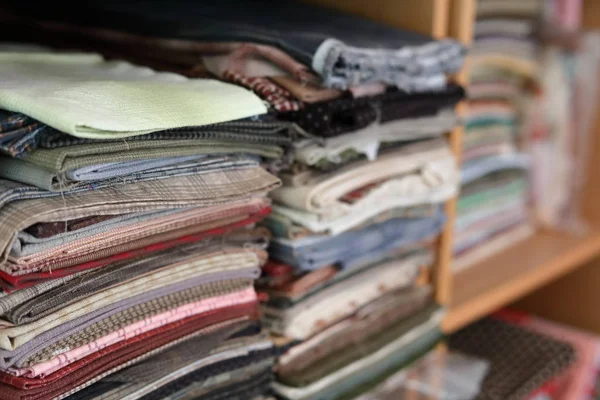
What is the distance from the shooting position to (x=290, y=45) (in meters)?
0.68

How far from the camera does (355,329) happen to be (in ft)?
2.65

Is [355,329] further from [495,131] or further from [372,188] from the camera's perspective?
[495,131]

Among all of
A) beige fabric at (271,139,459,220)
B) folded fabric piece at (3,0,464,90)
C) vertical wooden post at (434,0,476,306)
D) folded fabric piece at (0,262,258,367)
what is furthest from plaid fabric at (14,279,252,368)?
vertical wooden post at (434,0,476,306)

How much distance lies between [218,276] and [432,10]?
43 centimetres

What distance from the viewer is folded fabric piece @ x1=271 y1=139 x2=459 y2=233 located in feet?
2.28

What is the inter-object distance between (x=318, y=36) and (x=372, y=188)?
0.18 meters

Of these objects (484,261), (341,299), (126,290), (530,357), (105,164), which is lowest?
(530,357)

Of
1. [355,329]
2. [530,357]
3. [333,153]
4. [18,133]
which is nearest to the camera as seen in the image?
[18,133]

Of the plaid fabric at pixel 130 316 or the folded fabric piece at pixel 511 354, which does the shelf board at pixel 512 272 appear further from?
the plaid fabric at pixel 130 316

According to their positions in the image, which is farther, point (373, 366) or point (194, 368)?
A: point (373, 366)

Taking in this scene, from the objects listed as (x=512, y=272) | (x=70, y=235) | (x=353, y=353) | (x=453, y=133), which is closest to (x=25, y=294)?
(x=70, y=235)

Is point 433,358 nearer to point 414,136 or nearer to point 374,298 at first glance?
point 374,298

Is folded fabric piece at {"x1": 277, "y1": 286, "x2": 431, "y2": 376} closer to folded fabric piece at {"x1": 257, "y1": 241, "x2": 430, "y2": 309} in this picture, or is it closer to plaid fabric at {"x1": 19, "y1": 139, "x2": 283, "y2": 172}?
folded fabric piece at {"x1": 257, "y1": 241, "x2": 430, "y2": 309}

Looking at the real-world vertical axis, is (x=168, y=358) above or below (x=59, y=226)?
below
